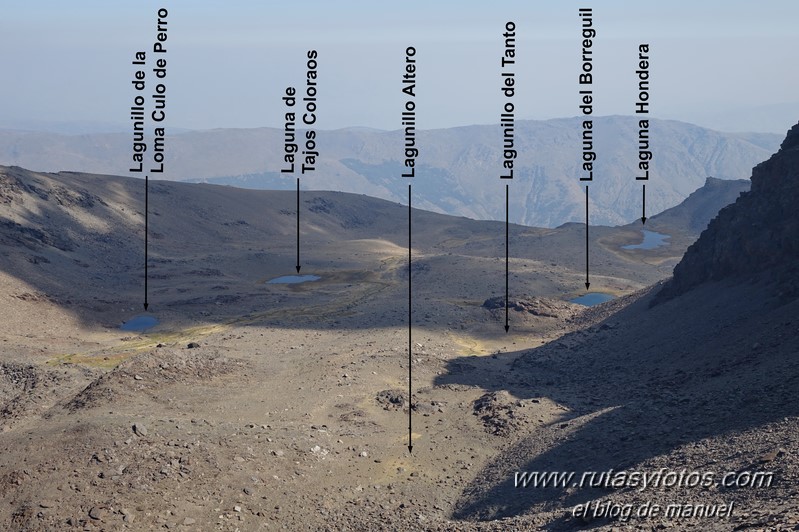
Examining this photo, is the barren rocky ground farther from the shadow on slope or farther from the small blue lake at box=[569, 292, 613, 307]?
the small blue lake at box=[569, 292, 613, 307]

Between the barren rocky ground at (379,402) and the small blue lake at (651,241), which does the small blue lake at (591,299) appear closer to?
the barren rocky ground at (379,402)

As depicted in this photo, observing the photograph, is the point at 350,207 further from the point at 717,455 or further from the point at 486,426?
the point at 717,455

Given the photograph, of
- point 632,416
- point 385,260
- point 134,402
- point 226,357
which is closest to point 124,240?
point 385,260

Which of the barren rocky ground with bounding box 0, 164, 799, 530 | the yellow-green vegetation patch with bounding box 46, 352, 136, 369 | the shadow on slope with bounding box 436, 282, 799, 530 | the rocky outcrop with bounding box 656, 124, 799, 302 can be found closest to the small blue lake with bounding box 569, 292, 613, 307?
the barren rocky ground with bounding box 0, 164, 799, 530

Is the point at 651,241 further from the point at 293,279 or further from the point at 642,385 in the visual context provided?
the point at 642,385

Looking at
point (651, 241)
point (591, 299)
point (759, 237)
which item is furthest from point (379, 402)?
point (651, 241)
